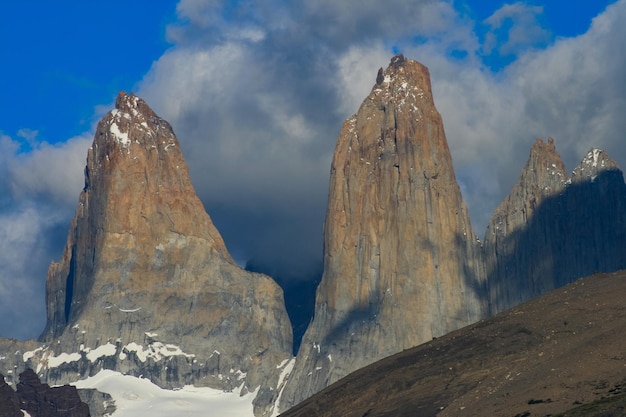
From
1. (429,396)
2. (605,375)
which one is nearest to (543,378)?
(605,375)

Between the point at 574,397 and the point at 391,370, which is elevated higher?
the point at 391,370

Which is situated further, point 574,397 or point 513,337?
point 513,337

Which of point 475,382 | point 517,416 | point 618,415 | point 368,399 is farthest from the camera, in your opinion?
→ point 368,399

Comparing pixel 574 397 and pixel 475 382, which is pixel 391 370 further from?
pixel 574 397

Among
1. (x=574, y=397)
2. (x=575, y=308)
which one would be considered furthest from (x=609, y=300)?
(x=574, y=397)

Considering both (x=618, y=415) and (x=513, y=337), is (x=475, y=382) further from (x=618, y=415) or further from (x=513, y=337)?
(x=618, y=415)

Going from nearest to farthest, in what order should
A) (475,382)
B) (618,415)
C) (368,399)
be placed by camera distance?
(618,415)
(475,382)
(368,399)
